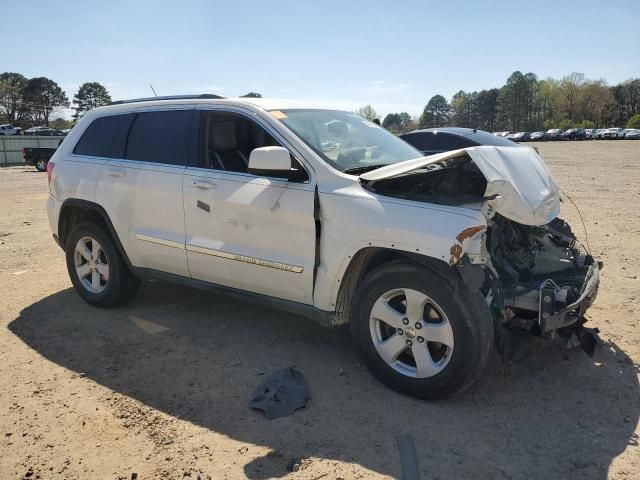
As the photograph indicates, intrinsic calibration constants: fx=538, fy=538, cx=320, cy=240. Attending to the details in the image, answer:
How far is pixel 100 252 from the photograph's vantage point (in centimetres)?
524

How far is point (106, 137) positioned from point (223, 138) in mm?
1461

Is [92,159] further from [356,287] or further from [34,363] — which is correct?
[356,287]

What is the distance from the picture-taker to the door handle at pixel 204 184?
4.23m

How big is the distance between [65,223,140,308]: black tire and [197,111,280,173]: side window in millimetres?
1407

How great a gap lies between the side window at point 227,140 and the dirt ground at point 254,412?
1477 millimetres

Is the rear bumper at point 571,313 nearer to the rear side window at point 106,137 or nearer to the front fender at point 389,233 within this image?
the front fender at point 389,233

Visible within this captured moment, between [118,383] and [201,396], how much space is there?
68cm

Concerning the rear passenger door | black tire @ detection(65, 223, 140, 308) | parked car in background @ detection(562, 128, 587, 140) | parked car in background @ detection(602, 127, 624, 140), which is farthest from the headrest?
parked car in background @ detection(562, 128, 587, 140)

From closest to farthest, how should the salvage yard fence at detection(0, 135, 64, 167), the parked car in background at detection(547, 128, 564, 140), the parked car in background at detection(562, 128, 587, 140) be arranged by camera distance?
the salvage yard fence at detection(0, 135, 64, 167) → the parked car in background at detection(562, 128, 587, 140) → the parked car in background at detection(547, 128, 564, 140)

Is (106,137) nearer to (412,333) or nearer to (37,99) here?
(412,333)

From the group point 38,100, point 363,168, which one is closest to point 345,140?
point 363,168

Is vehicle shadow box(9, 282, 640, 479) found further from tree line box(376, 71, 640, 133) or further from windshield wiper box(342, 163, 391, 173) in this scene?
tree line box(376, 71, 640, 133)

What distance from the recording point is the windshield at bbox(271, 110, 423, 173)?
4004 millimetres

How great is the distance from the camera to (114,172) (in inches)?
193
